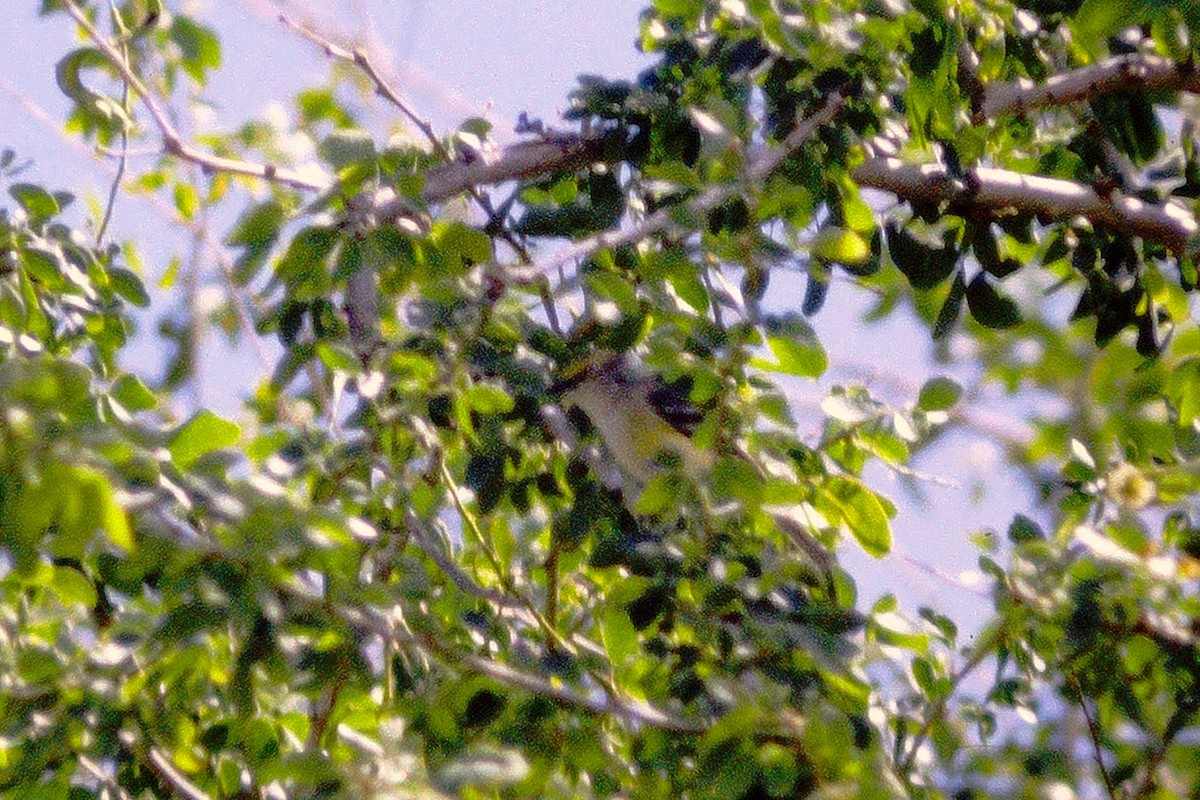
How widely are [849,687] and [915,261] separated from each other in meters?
0.69

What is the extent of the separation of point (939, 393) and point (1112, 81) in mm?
573

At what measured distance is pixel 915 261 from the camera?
1771mm

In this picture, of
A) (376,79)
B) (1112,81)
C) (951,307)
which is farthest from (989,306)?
(376,79)

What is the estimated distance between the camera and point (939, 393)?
4.70ft

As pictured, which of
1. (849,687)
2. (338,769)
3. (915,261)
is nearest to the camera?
(338,769)

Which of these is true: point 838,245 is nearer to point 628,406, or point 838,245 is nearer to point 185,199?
point 628,406

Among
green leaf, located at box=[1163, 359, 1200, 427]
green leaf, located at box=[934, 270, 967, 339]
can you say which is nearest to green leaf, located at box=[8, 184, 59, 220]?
green leaf, located at box=[934, 270, 967, 339]

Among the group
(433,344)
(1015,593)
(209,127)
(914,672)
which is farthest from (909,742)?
(209,127)

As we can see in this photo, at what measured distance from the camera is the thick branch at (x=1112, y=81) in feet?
5.67

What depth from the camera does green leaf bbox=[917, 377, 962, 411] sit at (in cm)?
143

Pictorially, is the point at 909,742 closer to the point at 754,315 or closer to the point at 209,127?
the point at 754,315

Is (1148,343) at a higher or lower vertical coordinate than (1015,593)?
higher

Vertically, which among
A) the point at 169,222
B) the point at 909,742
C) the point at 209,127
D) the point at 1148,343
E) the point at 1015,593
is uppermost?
the point at 1148,343

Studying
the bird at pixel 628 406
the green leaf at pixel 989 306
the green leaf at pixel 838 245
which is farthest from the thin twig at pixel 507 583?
the green leaf at pixel 989 306
